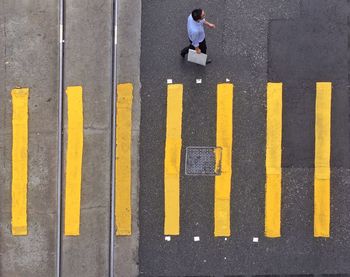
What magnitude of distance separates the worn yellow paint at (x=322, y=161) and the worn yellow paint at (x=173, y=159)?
2.23m

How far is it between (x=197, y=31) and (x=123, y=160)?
235cm

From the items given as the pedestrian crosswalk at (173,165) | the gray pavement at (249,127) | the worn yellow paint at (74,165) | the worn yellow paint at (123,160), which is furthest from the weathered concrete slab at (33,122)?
the gray pavement at (249,127)

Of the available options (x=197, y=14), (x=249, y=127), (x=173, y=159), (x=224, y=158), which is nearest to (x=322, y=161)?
(x=249, y=127)

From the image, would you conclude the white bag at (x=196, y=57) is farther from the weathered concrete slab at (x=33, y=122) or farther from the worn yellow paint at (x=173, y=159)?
the weathered concrete slab at (x=33, y=122)

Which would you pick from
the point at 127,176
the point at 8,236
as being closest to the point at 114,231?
the point at 127,176

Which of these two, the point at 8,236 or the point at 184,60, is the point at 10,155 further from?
the point at 184,60

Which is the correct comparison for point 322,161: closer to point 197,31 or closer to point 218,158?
point 218,158

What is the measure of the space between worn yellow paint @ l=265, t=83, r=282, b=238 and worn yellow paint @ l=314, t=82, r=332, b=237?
598mm

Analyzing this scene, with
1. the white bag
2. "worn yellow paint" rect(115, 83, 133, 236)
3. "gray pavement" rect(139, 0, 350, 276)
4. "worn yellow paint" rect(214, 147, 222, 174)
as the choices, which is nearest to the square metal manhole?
"worn yellow paint" rect(214, 147, 222, 174)

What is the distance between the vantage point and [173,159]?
7668mm

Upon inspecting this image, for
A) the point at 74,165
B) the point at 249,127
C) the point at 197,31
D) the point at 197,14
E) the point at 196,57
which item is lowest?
the point at 74,165

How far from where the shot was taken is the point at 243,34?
775 cm

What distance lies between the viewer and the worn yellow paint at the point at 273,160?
7.62m

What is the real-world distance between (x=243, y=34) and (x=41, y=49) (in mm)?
3307
